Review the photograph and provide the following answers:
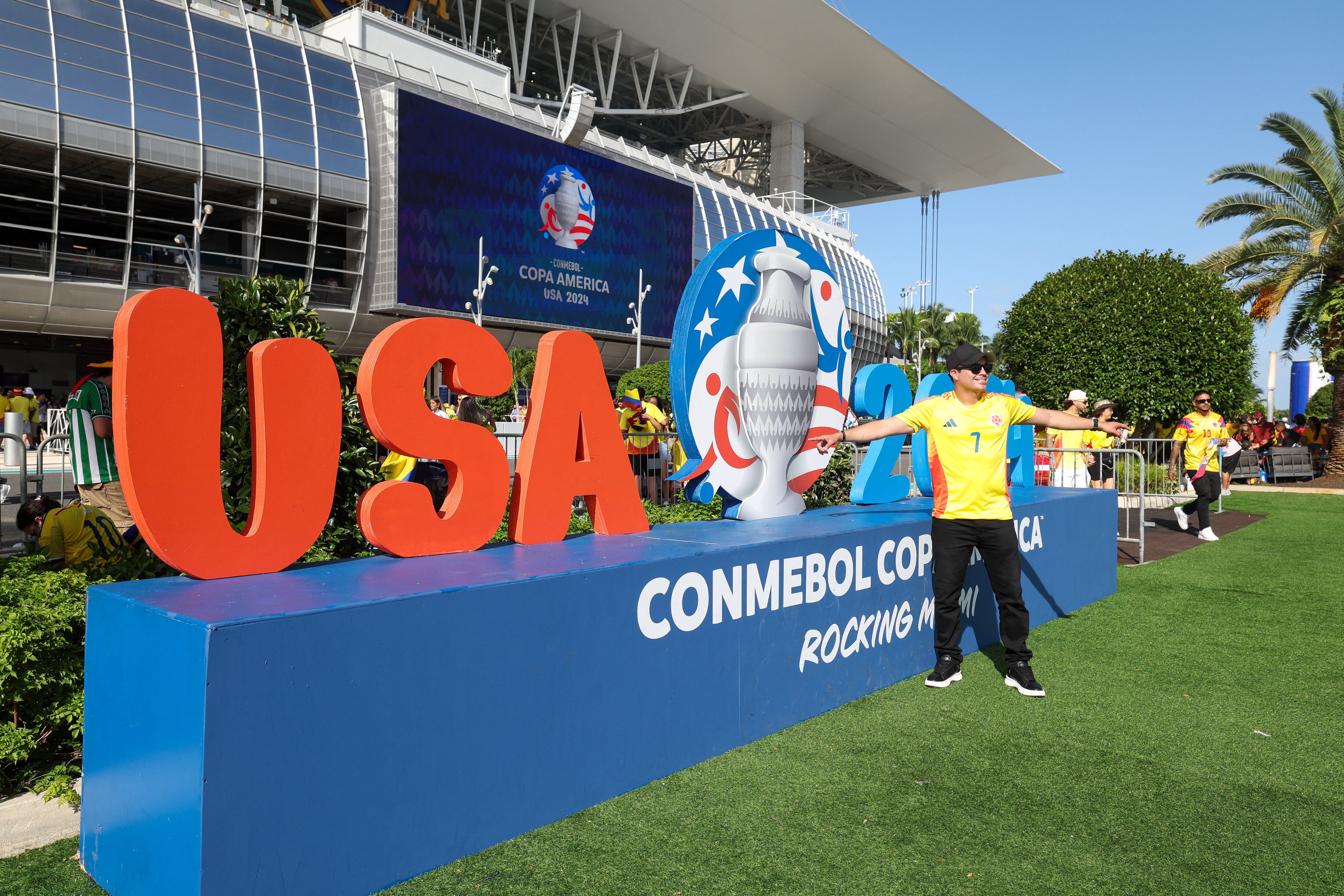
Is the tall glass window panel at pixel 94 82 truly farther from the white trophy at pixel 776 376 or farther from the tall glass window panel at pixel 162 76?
the white trophy at pixel 776 376

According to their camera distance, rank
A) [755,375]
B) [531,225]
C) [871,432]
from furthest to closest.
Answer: [531,225] < [755,375] < [871,432]

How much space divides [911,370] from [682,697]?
191 ft

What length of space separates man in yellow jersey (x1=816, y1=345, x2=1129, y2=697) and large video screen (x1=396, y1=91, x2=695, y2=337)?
25365mm

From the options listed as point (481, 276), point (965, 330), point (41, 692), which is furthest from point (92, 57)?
point (965, 330)

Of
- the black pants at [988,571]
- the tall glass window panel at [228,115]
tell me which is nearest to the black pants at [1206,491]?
the black pants at [988,571]

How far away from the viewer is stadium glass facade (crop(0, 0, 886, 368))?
79.4ft

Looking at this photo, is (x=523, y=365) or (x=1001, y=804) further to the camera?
(x=523, y=365)

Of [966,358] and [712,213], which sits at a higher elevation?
[712,213]

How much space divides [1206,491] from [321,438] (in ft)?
40.2

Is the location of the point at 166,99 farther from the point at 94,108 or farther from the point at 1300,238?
the point at 1300,238

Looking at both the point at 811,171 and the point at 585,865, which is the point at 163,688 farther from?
the point at 811,171

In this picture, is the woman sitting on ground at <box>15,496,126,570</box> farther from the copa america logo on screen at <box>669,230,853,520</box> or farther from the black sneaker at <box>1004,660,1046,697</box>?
the black sneaker at <box>1004,660,1046,697</box>

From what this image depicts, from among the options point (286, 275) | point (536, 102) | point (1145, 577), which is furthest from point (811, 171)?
point (1145, 577)

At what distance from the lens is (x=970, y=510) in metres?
5.31
